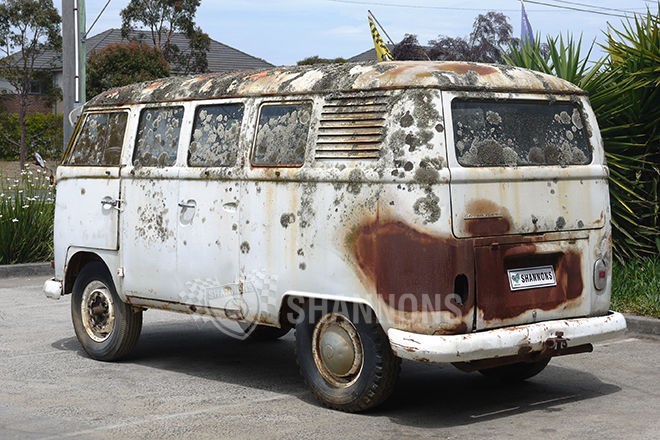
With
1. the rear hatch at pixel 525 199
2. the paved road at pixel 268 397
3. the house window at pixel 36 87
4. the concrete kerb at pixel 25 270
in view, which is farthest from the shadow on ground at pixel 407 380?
the house window at pixel 36 87

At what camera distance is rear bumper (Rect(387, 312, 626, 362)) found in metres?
7.32

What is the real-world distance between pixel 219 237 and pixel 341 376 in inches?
57.7

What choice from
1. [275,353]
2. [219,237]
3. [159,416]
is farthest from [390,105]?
[275,353]

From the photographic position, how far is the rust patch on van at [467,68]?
25.7ft

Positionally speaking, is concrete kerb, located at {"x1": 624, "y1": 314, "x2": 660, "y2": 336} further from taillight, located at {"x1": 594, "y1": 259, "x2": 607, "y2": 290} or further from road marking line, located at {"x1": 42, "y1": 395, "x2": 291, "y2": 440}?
road marking line, located at {"x1": 42, "y1": 395, "x2": 291, "y2": 440}

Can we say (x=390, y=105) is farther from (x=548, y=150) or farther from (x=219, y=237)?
(x=219, y=237)

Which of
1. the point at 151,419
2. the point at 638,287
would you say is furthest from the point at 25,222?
the point at 151,419

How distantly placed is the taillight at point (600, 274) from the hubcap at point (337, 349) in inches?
67.6

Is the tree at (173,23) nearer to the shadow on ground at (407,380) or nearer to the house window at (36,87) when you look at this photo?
the house window at (36,87)

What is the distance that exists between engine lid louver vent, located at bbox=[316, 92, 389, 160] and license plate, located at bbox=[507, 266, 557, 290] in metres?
1.19

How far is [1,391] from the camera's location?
8.74 meters

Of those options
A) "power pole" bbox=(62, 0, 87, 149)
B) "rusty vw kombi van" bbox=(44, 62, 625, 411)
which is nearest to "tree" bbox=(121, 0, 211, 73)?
"power pole" bbox=(62, 0, 87, 149)

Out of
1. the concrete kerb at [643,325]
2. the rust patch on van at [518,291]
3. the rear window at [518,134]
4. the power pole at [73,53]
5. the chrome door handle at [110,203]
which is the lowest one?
the concrete kerb at [643,325]

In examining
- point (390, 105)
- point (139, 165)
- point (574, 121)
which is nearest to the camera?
point (390, 105)
